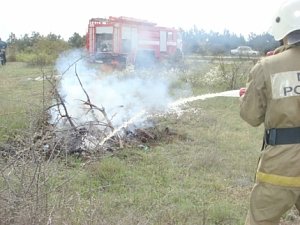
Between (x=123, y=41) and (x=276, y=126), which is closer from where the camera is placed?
(x=276, y=126)

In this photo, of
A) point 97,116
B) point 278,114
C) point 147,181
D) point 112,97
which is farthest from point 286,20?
point 112,97

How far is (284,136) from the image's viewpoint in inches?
119

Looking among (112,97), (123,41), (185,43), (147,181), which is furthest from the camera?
(185,43)

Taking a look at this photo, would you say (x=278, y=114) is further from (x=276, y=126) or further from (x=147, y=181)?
(x=147, y=181)

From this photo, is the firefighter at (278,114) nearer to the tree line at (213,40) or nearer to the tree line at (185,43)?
the tree line at (185,43)

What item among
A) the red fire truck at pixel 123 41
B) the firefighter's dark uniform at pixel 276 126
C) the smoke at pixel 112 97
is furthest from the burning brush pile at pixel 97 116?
the red fire truck at pixel 123 41

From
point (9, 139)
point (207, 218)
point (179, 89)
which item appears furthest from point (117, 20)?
point (207, 218)

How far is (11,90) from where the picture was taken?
46.3 ft

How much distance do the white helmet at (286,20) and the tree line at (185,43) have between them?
886 inches

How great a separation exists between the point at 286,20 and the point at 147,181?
302cm

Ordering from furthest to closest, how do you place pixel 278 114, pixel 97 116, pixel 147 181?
pixel 97 116 → pixel 147 181 → pixel 278 114

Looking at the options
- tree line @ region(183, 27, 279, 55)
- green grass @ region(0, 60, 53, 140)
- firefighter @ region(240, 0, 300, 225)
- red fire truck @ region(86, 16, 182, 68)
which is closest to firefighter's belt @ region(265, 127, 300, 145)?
firefighter @ region(240, 0, 300, 225)

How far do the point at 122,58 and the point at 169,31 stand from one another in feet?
15.9

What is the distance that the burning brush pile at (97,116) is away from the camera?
5.33 meters
